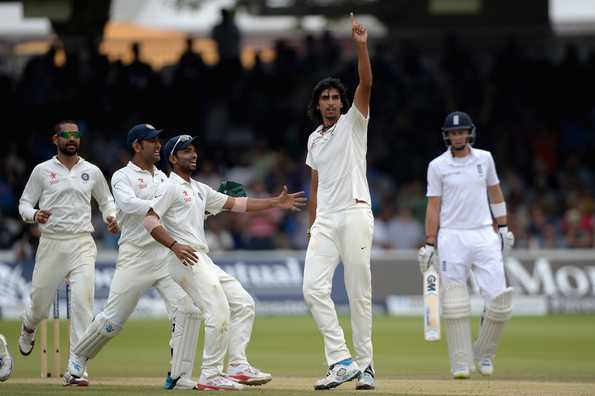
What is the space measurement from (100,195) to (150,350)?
427 cm

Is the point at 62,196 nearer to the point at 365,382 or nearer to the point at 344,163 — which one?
the point at 344,163

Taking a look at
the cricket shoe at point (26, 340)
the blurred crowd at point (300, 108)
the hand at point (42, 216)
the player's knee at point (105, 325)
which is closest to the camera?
the player's knee at point (105, 325)

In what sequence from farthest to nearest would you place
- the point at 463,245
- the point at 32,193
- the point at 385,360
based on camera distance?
the point at 385,360, the point at 32,193, the point at 463,245

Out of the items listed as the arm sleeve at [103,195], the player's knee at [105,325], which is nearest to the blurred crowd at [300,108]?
the arm sleeve at [103,195]

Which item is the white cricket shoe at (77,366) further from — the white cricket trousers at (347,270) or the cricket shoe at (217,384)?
the white cricket trousers at (347,270)

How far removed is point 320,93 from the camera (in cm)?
1052

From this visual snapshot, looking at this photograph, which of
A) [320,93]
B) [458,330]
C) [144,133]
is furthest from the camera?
[458,330]

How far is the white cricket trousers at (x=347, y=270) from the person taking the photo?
1023 centimetres

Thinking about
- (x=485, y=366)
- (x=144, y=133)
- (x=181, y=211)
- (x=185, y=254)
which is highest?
(x=144, y=133)

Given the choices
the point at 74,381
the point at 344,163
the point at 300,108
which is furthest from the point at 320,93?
the point at 300,108

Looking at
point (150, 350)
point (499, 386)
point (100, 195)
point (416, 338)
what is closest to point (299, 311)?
point (416, 338)

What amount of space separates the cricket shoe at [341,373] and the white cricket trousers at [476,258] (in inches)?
80.5

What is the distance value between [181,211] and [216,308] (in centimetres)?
80

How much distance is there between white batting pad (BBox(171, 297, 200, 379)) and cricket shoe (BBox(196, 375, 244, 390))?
0.38 meters
